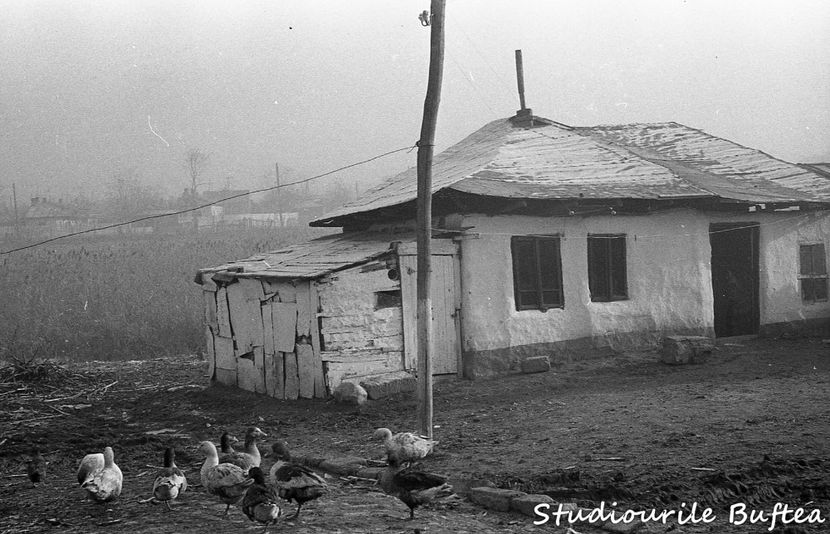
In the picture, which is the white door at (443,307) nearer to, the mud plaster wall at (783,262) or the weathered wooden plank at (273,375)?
the weathered wooden plank at (273,375)

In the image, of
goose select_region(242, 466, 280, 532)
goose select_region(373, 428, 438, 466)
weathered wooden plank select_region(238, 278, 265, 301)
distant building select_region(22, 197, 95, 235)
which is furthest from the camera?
distant building select_region(22, 197, 95, 235)

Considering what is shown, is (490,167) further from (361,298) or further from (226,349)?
(226,349)

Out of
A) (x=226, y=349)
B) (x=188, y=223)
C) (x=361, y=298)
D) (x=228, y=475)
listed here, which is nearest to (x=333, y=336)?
(x=361, y=298)

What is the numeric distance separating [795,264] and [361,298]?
10.7 m

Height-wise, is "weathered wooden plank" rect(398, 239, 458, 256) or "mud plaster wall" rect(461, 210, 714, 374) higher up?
"weathered wooden plank" rect(398, 239, 458, 256)

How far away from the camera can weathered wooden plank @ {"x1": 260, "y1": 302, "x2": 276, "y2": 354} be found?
15031 mm

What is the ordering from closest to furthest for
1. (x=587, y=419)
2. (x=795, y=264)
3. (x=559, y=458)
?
(x=559, y=458)
(x=587, y=419)
(x=795, y=264)

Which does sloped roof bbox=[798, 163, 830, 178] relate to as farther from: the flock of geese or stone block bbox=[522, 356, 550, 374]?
the flock of geese

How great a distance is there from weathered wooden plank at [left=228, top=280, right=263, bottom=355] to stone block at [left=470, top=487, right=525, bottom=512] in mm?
8067

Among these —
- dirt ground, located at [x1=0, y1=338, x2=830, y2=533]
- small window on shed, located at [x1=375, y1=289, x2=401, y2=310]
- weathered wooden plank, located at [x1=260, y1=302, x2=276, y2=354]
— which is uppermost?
small window on shed, located at [x1=375, y1=289, x2=401, y2=310]

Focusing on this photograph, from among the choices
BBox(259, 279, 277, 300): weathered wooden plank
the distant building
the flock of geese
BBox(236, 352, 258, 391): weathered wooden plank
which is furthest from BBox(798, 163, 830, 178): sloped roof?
the distant building

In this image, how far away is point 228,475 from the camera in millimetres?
7934

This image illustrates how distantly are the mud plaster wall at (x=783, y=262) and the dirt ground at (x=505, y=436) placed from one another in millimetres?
849

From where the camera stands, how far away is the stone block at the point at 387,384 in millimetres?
13875
